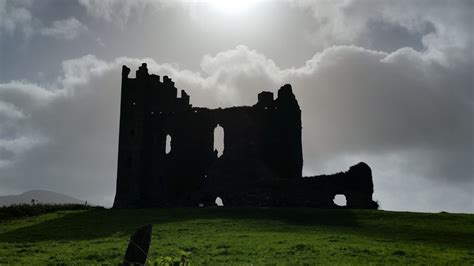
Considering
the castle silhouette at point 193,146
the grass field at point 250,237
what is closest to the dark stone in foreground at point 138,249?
the grass field at point 250,237

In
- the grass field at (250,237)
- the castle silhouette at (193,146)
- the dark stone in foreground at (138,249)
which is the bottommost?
the grass field at (250,237)

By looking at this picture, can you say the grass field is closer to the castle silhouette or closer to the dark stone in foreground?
the dark stone in foreground

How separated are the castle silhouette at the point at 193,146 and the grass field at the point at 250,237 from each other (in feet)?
41.5

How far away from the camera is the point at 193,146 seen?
61.2 meters

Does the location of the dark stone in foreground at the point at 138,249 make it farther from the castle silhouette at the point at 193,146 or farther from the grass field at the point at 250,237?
the castle silhouette at the point at 193,146

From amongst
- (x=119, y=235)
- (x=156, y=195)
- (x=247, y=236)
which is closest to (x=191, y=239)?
(x=247, y=236)

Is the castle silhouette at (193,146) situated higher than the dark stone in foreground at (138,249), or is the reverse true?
the castle silhouette at (193,146)

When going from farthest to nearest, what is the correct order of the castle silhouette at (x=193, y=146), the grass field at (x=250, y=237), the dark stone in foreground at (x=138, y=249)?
the castle silhouette at (x=193, y=146)
the grass field at (x=250, y=237)
the dark stone in foreground at (x=138, y=249)

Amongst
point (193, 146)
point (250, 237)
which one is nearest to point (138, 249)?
point (250, 237)

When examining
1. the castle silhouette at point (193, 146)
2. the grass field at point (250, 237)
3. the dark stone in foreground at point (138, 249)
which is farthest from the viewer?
the castle silhouette at point (193, 146)

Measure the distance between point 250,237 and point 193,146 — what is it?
1451 inches

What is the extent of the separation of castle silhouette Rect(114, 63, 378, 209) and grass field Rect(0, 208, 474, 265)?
12.7m

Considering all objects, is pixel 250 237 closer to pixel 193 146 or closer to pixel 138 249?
pixel 138 249

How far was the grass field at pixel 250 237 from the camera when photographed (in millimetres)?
20188
